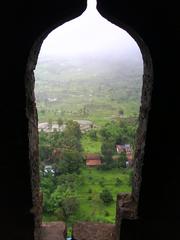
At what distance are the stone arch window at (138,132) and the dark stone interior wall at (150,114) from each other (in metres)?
0.05

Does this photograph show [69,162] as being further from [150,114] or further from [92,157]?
[150,114]

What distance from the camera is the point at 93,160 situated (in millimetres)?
4156

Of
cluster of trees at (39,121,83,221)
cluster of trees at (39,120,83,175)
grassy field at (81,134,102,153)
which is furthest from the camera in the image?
grassy field at (81,134,102,153)

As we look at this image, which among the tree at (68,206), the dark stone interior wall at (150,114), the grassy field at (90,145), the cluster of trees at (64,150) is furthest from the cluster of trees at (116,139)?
the dark stone interior wall at (150,114)

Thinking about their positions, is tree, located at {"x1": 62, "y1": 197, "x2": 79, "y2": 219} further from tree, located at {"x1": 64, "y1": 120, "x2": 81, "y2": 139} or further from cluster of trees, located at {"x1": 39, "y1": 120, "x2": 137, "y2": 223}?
tree, located at {"x1": 64, "y1": 120, "x2": 81, "y2": 139}

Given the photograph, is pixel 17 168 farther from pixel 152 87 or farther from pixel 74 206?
pixel 74 206

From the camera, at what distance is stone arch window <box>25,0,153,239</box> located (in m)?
2.04

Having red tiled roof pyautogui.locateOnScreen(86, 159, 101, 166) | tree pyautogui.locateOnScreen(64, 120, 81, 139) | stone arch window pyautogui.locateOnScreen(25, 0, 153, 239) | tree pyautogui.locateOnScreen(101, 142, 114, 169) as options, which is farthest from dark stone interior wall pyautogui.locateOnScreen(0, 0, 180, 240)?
red tiled roof pyautogui.locateOnScreen(86, 159, 101, 166)

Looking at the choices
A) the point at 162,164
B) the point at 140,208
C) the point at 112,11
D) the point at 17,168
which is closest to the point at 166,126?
the point at 162,164

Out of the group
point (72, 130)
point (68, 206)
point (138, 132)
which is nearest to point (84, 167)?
point (72, 130)

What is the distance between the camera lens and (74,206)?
132 inches

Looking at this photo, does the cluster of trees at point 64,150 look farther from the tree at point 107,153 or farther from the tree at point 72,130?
the tree at point 107,153

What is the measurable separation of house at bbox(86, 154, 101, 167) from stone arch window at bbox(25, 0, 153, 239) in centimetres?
144

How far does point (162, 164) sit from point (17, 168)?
3.00ft
